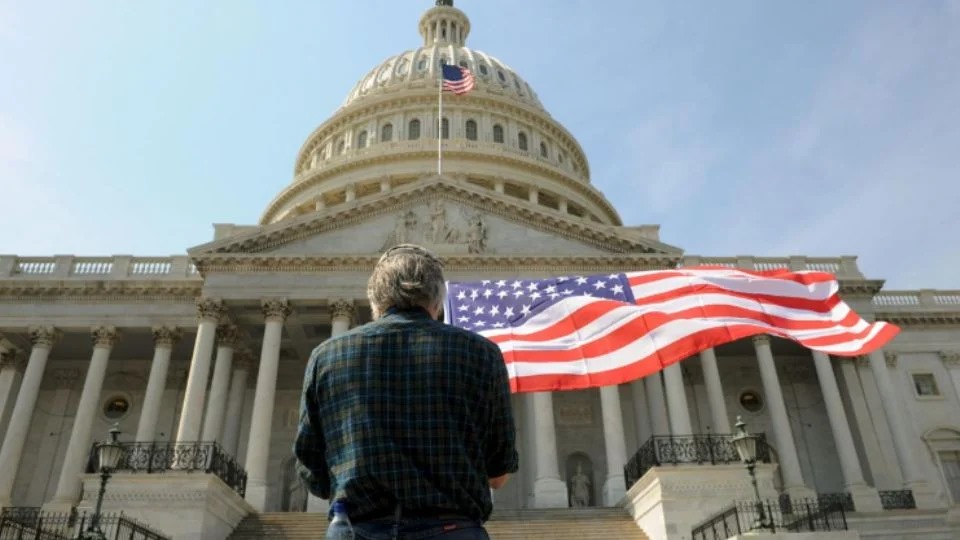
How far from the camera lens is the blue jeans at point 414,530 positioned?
10.6 ft

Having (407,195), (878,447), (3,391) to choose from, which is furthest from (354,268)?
(878,447)

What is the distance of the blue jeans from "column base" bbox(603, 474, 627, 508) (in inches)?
1133

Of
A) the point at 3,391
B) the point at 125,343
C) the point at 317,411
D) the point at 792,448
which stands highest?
the point at 125,343

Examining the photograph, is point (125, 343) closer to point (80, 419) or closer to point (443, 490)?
point (80, 419)

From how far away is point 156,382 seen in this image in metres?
36.1

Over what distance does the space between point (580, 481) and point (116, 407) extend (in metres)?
25.3

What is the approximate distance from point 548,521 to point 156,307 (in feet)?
77.2

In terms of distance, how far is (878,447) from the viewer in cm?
3881

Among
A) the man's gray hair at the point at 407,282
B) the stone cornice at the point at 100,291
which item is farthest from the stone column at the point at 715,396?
the man's gray hair at the point at 407,282

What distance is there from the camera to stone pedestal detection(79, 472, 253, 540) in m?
23.8

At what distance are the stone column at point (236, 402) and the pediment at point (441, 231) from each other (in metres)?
6.68

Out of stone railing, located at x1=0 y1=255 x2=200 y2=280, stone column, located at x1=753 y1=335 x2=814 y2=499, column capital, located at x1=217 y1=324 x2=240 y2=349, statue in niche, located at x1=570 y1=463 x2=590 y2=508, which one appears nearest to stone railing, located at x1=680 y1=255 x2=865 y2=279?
stone column, located at x1=753 y1=335 x2=814 y2=499

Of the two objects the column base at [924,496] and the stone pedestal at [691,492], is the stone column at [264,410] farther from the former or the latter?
the column base at [924,496]

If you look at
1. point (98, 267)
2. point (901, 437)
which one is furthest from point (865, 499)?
point (98, 267)
